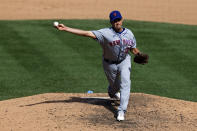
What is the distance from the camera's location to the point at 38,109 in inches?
412

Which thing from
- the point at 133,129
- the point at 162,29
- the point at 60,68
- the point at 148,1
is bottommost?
the point at 133,129

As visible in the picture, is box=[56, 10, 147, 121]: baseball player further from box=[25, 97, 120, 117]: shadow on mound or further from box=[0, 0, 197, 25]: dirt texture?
box=[0, 0, 197, 25]: dirt texture

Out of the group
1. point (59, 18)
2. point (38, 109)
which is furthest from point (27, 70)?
point (59, 18)

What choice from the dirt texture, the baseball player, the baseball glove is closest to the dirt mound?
the baseball player

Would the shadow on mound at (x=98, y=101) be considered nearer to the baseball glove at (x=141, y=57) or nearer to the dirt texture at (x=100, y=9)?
the baseball glove at (x=141, y=57)

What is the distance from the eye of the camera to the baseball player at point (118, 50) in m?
9.88

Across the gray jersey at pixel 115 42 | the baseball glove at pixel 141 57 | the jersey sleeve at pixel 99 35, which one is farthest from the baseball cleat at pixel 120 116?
the jersey sleeve at pixel 99 35

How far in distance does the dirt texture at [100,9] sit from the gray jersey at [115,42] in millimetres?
10699

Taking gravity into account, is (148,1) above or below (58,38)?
above

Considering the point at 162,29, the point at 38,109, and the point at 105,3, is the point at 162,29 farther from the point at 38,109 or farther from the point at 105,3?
the point at 38,109

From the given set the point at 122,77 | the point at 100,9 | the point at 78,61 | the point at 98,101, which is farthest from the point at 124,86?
the point at 100,9

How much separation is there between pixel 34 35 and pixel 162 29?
171 inches

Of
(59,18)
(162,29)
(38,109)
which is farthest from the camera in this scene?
(59,18)

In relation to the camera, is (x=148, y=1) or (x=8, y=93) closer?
(x=8, y=93)
